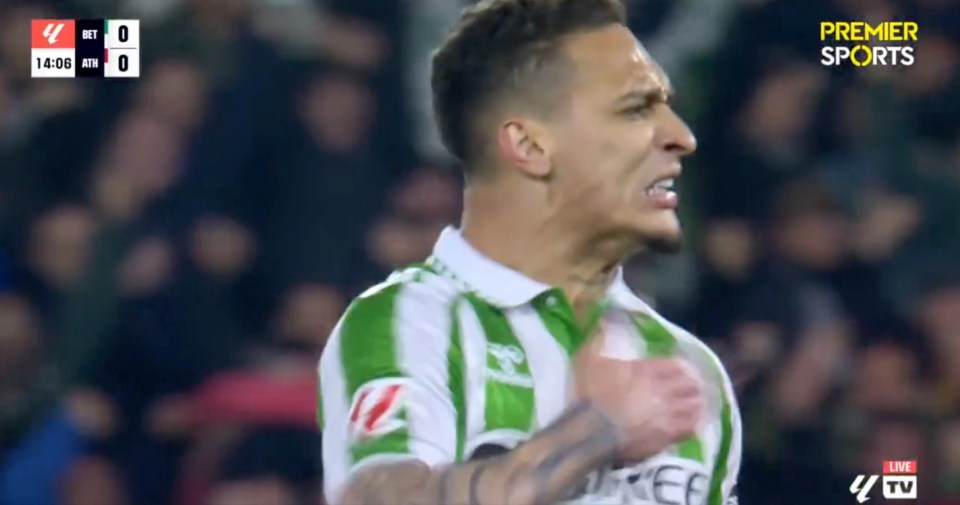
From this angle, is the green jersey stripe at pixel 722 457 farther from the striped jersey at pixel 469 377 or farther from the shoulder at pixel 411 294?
the shoulder at pixel 411 294

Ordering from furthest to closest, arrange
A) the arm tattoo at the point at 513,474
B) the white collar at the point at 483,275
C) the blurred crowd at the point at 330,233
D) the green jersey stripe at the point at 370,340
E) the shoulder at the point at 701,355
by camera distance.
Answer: the blurred crowd at the point at 330,233 < the shoulder at the point at 701,355 < the white collar at the point at 483,275 < the green jersey stripe at the point at 370,340 < the arm tattoo at the point at 513,474

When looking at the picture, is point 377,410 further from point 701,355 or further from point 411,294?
point 701,355

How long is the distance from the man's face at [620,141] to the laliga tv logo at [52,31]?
0.84m

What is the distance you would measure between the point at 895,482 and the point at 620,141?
774 mm

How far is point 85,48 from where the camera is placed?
225cm

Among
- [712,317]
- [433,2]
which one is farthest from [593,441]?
[433,2]

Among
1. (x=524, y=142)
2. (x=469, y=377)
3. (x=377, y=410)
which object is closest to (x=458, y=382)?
(x=469, y=377)

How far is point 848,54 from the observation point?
2.27 m

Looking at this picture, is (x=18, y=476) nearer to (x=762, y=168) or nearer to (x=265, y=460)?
(x=265, y=460)

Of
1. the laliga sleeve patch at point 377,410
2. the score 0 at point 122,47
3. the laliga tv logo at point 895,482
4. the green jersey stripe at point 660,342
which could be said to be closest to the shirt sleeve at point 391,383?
the laliga sleeve patch at point 377,410

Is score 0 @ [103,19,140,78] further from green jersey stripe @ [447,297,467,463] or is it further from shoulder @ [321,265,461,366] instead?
green jersey stripe @ [447,297,467,463]

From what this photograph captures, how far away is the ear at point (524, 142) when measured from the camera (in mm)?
1745

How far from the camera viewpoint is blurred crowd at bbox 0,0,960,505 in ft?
7.21

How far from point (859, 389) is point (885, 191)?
271mm
